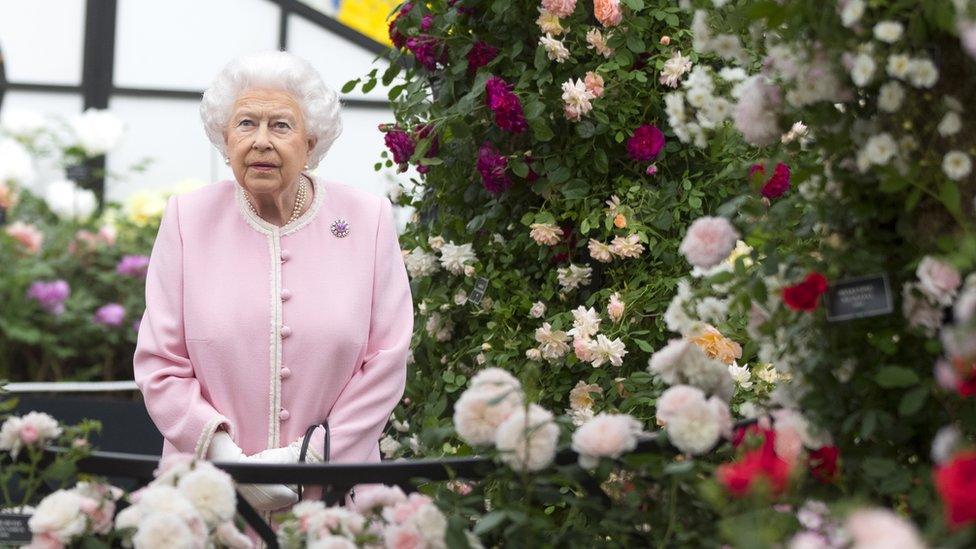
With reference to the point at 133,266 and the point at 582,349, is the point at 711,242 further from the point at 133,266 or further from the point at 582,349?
the point at 133,266

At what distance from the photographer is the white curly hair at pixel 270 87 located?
2340 millimetres

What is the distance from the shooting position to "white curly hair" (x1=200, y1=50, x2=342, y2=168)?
7.68ft

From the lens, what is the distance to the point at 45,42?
21.1 feet

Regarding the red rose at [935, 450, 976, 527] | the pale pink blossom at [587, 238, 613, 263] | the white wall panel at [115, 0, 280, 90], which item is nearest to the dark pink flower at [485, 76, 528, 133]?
the pale pink blossom at [587, 238, 613, 263]

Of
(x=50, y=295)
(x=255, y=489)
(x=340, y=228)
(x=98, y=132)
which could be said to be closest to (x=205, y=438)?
(x=255, y=489)

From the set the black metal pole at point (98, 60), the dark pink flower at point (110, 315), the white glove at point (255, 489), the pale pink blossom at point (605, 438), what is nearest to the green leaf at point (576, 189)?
the white glove at point (255, 489)

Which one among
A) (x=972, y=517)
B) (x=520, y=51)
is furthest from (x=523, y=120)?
(x=972, y=517)

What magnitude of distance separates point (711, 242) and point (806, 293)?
A: 168 mm

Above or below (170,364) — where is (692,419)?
below

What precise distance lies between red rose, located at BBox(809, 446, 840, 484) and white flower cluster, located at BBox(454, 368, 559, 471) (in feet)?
1.04

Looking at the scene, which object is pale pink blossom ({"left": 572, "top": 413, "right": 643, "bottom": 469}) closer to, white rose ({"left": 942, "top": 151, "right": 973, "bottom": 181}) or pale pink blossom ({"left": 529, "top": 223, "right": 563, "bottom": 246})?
white rose ({"left": 942, "top": 151, "right": 973, "bottom": 181})

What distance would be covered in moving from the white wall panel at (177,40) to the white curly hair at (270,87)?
163 inches

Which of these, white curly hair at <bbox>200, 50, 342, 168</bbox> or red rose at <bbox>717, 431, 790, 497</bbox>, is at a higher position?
white curly hair at <bbox>200, 50, 342, 168</bbox>

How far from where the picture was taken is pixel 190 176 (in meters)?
6.41
